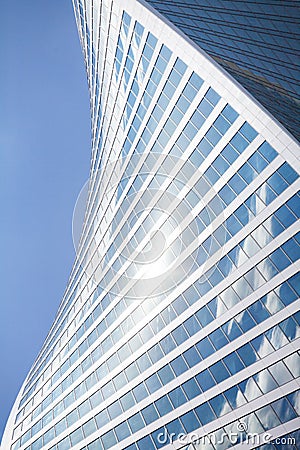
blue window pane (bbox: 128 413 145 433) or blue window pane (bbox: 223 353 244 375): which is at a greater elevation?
blue window pane (bbox: 128 413 145 433)

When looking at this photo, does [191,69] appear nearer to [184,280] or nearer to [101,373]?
[184,280]

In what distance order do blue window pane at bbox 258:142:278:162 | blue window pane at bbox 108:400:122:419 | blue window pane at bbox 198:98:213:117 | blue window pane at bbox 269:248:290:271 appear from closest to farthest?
blue window pane at bbox 269:248:290:271 → blue window pane at bbox 258:142:278:162 → blue window pane at bbox 198:98:213:117 → blue window pane at bbox 108:400:122:419

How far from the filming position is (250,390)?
29.0 metres

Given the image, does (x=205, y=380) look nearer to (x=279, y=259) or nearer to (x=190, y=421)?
(x=190, y=421)

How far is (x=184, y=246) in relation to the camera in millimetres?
37562

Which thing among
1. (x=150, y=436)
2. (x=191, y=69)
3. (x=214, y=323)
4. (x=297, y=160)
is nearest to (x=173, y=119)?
(x=191, y=69)

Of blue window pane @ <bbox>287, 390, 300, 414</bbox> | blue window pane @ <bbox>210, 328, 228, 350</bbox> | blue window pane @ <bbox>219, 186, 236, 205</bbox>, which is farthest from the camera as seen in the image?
blue window pane @ <bbox>219, 186, 236, 205</bbox>

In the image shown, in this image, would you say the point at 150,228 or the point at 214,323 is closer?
the point at 214,323

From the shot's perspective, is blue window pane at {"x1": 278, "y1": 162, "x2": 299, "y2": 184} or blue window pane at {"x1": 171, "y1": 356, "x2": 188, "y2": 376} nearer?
blue window pane at {"x1": 278, "y1": 162, "x2": 299, "y2": 184}

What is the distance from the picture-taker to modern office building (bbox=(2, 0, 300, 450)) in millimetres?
29547

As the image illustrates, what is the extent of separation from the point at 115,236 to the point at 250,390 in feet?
83.5

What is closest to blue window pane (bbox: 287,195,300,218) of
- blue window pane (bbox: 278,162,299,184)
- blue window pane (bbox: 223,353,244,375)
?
blue window pane (bbox: 278,162,299,184)

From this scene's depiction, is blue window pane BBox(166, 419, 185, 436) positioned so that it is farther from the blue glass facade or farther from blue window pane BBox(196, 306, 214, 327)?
the blue glass facade

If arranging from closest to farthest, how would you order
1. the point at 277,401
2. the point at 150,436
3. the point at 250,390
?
the point at 277,401
the point at 250,390
the point at 150,436
